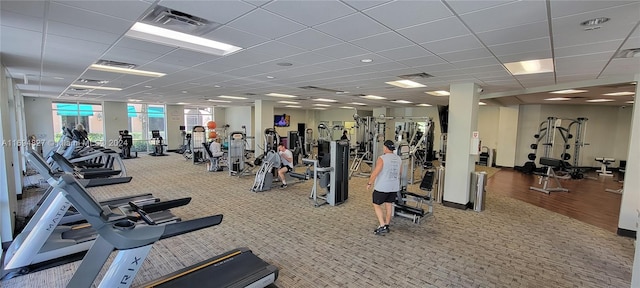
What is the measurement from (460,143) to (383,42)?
3.67 meters

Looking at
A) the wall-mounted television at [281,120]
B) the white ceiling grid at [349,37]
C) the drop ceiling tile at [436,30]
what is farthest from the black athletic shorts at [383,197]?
the wall-mounted television at [281,120]

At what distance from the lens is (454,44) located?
314cm

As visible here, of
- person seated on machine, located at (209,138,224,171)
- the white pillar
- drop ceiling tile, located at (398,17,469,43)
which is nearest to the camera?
drop ceiling tile, located at (398,17,469,43)

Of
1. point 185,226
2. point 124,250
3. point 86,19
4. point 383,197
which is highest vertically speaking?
point 86,19

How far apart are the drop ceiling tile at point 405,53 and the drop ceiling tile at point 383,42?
0.15m

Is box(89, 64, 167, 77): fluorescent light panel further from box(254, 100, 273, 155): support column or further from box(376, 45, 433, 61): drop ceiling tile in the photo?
box(254, 100, 273, 155): support column

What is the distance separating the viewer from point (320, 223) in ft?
15.8

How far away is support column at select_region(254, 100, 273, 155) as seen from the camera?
1095 centimetres

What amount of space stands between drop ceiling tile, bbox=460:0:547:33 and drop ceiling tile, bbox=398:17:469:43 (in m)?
0.10

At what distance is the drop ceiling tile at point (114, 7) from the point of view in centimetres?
218

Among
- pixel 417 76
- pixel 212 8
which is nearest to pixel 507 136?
pixel 417 76

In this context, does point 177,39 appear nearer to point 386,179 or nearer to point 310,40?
point 310,40

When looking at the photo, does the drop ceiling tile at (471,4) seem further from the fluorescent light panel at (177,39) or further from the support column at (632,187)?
the support column at (632,187)

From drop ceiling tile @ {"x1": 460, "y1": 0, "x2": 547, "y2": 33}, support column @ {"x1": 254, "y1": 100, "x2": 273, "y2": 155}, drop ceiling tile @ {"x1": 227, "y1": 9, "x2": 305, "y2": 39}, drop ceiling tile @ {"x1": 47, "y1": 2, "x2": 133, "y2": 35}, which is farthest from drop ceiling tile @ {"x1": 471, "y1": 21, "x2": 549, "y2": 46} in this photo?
support column @ {"x1": 254, "y1": 100, "x2": 273, "y2": 155}
